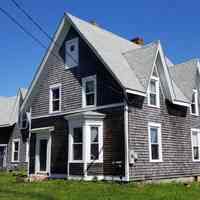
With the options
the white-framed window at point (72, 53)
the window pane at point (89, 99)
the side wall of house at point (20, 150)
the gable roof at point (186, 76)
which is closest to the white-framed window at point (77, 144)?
the window pane at point (89, 99)

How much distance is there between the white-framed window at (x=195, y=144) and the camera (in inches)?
822

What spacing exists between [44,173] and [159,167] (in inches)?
289

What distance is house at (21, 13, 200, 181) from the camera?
1634 centimetres

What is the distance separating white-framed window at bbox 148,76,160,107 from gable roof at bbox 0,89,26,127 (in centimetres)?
1630

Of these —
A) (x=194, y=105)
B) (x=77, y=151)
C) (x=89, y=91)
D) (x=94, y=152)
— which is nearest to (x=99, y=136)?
(x=94, y=152)

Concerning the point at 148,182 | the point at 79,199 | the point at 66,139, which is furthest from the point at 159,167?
the point at 79,199

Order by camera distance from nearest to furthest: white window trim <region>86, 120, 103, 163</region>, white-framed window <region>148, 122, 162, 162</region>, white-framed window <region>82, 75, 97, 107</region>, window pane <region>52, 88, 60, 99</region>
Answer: white window trim <region>86, 120, 103, 163</region>, white-framed window <region>148, 122, 162, 162</region>, white-framed window <region>82, 75, 97, 107</region>, window pane <region>52, 88, 60, 99</region>

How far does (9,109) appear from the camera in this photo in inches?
1366

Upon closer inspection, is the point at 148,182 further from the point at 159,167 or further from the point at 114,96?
the point at 114,96

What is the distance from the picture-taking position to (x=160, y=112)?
18.5m

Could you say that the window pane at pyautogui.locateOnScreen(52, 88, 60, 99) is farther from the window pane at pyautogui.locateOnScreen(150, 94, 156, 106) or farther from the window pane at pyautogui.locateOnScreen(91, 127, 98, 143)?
the window pane at pyautogui.locateOnScreen(150, 94, 156, 106)

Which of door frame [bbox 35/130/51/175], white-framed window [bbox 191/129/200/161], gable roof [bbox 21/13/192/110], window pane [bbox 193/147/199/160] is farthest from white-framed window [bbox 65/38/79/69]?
window pane [bbox 193/147/199/160]

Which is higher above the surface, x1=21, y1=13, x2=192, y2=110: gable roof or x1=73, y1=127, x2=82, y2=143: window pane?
x1=21, y1=13, x2=192, y2=110: gable roof

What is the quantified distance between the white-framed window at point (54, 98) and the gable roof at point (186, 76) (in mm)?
7907
